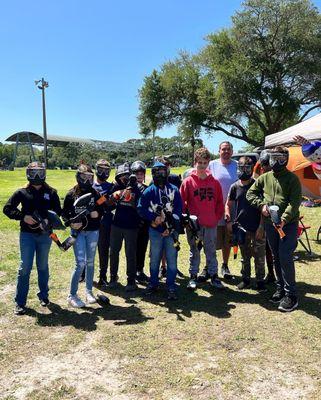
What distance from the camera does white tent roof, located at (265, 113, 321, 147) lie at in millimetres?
7899

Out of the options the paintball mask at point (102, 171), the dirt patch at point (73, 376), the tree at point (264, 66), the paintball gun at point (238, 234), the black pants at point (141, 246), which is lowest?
the dirt patch at point (73, 376)

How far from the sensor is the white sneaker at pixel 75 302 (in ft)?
18.5

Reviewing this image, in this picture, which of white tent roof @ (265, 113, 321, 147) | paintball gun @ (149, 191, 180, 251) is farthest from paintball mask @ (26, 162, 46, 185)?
white tent roof @ (265, 113, 321, 147)

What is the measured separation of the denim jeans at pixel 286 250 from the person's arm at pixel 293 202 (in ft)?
0.62

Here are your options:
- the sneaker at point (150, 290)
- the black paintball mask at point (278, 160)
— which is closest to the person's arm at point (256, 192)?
the black paintball mask at point (278, 160)

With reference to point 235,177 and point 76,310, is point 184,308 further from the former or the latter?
point 235,177

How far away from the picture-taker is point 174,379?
3.82m

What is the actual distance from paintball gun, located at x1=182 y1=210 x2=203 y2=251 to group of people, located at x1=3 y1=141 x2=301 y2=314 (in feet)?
0.05

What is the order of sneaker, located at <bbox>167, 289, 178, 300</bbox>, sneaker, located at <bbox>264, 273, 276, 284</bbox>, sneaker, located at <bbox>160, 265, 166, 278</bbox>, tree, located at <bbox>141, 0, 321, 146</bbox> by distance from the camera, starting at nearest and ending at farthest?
sneaker, located at <bbox>167, 289, 178, 300</bbox> → sneaker, located at <bbox>264, 273, 276, 284</bbox> → sneaker, located at <bbox>160, 265, 166, 278</bbox> → tree, located at <bbox>141, 0, 321, 146</bbox>

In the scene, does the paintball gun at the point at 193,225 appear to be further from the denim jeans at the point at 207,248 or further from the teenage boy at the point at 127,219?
the teenage boy at the point at 127,219

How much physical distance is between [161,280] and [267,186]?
2.62m

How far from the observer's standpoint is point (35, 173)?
5367 mm

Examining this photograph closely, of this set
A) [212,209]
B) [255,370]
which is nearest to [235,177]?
[212,209]

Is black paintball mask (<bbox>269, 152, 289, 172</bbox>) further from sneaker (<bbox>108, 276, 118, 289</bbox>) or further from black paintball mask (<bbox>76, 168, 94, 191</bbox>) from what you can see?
sneaker (<bbox>108, 276, 118, 289</bbox>)
